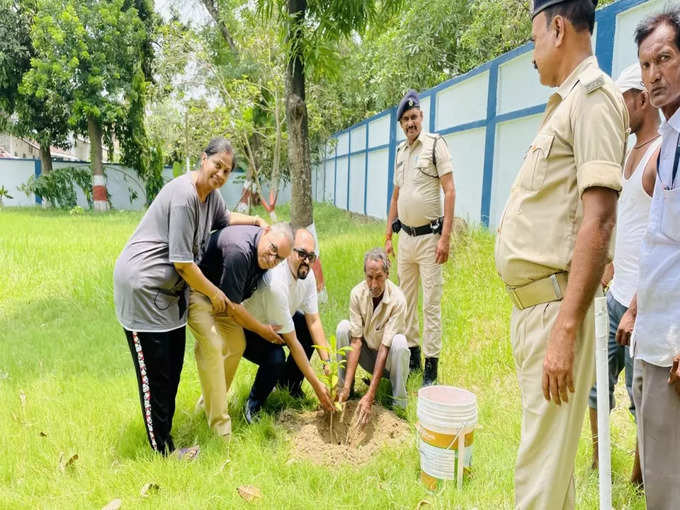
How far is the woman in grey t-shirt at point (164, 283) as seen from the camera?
108 inches

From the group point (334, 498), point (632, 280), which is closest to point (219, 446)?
point (334, 498)

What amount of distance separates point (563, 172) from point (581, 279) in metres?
0.37

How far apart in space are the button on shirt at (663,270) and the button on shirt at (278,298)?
2027mm

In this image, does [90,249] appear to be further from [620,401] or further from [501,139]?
[620,401]

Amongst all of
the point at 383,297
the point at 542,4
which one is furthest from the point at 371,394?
the point at 542,4

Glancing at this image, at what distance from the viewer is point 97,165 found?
1892 cm

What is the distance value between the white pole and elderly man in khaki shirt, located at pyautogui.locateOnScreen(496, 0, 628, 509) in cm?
12

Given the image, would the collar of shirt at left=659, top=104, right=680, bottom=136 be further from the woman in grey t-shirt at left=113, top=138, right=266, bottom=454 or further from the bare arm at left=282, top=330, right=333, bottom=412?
the bare arm at left=282, top=330, right=333, bottom=412

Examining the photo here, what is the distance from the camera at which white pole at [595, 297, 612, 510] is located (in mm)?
1418

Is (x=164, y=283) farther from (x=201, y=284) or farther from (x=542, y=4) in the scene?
(x=542, y=4)

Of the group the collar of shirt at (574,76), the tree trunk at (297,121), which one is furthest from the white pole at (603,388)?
the tree trunk at (297,121)

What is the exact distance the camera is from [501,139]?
21.0 ft

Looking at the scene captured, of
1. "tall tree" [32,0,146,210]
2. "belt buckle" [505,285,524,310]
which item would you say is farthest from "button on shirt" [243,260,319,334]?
"tall tree" [32,0,146,210]

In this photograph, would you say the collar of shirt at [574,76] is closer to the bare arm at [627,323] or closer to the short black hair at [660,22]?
the short black hair at [660,22]
